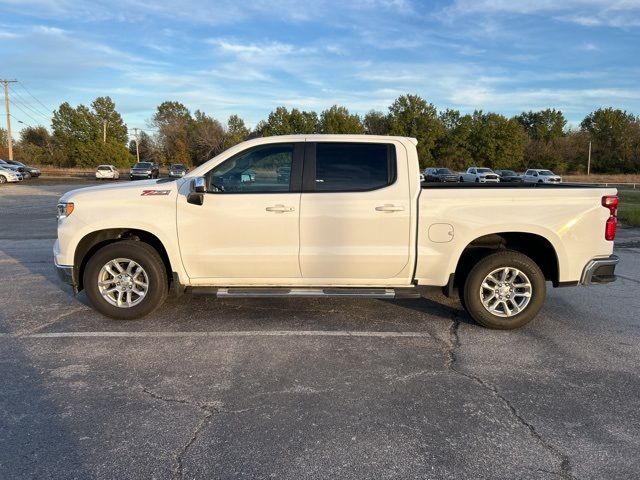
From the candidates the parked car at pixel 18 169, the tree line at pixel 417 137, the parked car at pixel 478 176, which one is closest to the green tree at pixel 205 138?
the tree line at pixel 417 137

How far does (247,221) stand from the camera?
508cm

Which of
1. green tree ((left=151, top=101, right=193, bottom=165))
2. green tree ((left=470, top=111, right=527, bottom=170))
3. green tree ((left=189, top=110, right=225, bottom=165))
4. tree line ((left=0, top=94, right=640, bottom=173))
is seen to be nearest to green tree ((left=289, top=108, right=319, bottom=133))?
tree line ((left=0, top=94, right=640, bottom=173))

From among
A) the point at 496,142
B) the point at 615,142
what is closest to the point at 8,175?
the point at 496,142

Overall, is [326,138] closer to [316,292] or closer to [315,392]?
[316,292]

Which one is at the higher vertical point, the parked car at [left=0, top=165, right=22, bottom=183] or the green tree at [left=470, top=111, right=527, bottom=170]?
the green tree at [left=470, top=111, right=527, bottom=170]

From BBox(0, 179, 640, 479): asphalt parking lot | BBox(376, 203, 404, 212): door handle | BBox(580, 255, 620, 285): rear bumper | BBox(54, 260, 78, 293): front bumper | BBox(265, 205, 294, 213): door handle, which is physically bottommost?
BBox(0, 179, 640, 479): asphalt parking lot

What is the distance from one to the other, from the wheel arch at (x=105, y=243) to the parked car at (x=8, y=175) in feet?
131

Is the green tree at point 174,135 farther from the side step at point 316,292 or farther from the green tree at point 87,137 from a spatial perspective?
the side step at point 316,292

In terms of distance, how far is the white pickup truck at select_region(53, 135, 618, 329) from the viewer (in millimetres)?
5027

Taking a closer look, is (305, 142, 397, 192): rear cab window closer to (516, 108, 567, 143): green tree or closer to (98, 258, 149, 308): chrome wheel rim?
(98, 258, 149, 308): chrome wheel rim

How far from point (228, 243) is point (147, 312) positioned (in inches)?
47.5

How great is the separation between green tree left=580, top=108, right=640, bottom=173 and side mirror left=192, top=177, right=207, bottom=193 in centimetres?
8574

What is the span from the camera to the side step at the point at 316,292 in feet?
16.7

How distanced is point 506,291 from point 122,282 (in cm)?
414
